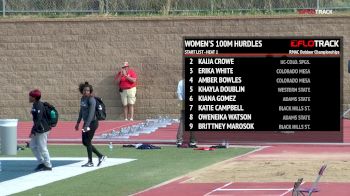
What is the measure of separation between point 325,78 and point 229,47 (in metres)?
2.56

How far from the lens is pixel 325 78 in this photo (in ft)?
94.1

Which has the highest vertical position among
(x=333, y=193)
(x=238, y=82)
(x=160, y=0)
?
(x=160, y=0)

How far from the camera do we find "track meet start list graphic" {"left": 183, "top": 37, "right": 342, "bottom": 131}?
28469mm

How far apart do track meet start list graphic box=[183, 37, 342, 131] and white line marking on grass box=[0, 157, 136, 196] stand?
10.5 feet

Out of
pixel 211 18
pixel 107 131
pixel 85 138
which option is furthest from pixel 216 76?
pixel 211 18

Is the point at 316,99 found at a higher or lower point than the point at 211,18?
lower

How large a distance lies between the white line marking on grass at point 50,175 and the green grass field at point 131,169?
0.30m

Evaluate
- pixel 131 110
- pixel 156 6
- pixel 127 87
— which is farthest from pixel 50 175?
pixel 156 6

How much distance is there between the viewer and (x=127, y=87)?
4181 centimetres

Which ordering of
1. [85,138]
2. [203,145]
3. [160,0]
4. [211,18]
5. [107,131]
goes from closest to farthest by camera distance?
1. [85,138]
2. [203,145]
3. [107,131]
4. [211,18]
5. [160,0]

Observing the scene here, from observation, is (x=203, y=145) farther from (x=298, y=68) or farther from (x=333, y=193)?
(x=333, y=193)

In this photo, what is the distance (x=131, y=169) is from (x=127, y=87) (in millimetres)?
17884

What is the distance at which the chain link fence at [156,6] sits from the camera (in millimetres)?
42938

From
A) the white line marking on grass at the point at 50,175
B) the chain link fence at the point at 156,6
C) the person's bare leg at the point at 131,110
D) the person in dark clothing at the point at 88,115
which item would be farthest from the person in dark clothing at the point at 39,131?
the chain link fence at the point at 156,6
